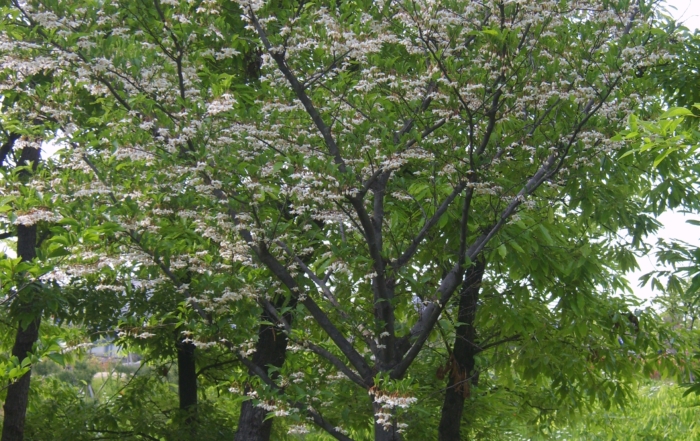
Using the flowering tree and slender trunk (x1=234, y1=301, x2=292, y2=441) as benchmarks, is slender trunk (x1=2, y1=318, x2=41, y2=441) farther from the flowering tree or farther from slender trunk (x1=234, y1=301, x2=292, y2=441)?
the flowering tree

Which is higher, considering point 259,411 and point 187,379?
point 187,379

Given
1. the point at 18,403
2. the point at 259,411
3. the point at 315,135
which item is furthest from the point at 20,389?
the point at 315,135

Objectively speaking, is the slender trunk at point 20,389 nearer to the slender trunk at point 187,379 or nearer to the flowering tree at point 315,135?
the slender trunk at point 187,379

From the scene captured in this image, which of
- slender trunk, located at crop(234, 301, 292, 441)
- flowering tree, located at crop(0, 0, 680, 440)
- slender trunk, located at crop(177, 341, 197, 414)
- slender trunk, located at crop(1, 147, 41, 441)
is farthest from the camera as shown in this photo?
slender trunk, located at crop(177, 341, 197, 414)

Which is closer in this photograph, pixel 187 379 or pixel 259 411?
pixel 259 411

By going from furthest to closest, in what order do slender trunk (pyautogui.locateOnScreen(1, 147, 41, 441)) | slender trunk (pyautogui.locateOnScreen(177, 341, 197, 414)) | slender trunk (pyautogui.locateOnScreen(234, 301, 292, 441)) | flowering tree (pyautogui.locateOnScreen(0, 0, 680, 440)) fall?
slender trunk (pyautogui.locateOnScreen(177, 341, 197, 414)) < slender trunk (pyautogui.locateOnScreen(1, 147, 41, 441)) < slender trunk (pyautogui.locateOnScreen(234, 301, 292, 441)) < flowering tree (pyautogui.locateOnScreen(0, 0, 680, 440))

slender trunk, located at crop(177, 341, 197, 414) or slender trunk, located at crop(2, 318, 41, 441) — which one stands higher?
slender trunk, located at crop(177, 341, 197, 414)

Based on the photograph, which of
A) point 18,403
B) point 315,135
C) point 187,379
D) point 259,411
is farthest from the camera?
point 187,379

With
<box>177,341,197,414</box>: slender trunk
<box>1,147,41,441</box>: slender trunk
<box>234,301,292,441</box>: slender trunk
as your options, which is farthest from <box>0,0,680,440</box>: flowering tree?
<box>177,341,197,414</box>: slender trunk

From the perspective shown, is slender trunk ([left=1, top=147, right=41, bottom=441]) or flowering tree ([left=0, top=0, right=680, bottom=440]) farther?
slender trunk ([left=1, top=147, right=41, bottom=441])

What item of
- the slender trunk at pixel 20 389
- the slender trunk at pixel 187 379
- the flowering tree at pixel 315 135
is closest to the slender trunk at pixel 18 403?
the slender trunk at pixel 20 389

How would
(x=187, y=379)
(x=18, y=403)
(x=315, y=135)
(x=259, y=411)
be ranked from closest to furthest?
(x=315, y=135) < (x=259, y=411) < (x=18, y=403) < (x=187, y=379)

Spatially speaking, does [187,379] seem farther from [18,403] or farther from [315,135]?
[315,135]

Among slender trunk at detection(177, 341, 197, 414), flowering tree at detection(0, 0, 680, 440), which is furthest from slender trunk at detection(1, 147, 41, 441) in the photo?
flowering tree at detection(0, 0, 680, 440)
